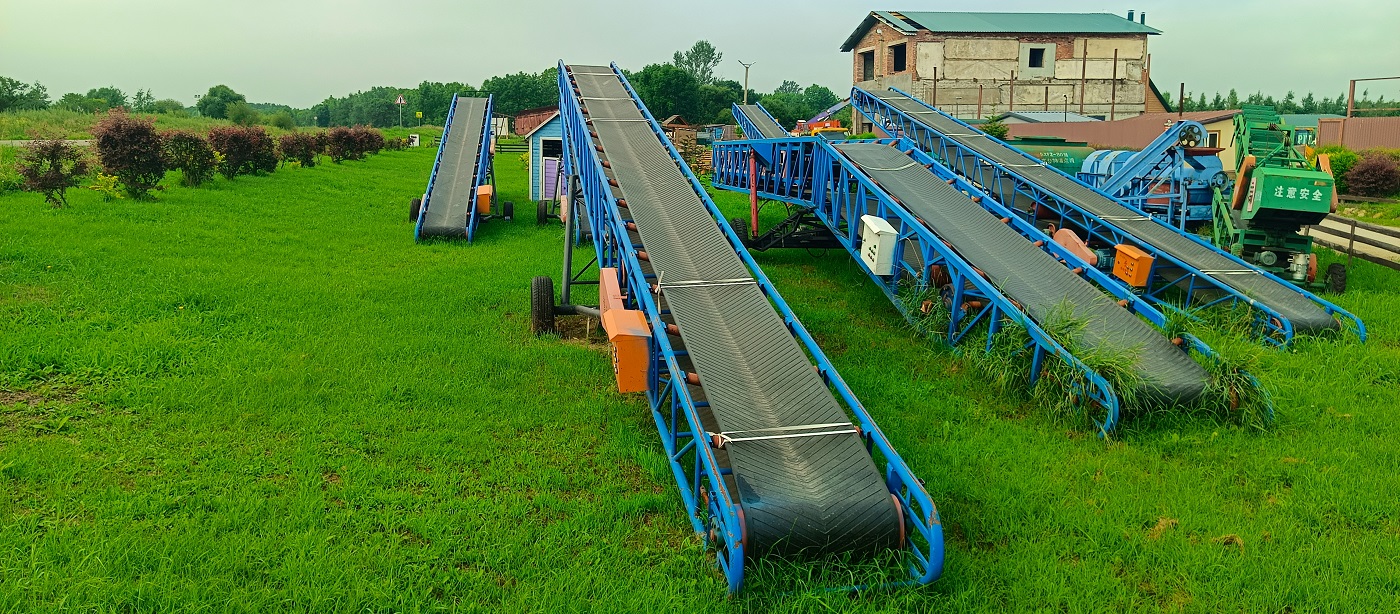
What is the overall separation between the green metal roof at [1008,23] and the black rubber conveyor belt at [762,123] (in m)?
23.3

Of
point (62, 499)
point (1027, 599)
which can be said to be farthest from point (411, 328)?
point (1027, 599)

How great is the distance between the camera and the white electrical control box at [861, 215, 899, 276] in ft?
31.7

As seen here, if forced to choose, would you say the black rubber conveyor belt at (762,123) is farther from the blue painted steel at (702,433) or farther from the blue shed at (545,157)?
the blue painted steel at (702,433)

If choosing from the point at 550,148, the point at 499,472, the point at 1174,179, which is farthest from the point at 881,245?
the point at 550,148

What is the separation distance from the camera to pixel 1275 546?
486 centimetres

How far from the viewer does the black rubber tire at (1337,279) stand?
36.3ft

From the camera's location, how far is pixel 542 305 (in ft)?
29.8

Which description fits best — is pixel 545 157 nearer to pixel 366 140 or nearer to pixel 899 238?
pixel 899 238

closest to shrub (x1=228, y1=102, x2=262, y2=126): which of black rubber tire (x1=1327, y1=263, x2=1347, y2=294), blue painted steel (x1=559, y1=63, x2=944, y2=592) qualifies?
blue painted steel (x1=559, y1=63, x2=944, y2=592)

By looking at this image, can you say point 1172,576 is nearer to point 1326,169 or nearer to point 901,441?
point 901,441

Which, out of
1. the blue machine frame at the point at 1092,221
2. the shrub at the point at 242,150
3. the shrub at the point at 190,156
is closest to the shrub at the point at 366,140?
the shrub at the point at 242,150

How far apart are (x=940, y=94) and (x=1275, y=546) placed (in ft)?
129

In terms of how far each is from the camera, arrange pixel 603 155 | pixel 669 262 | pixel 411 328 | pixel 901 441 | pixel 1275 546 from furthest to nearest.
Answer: pixel 603 155
pixel 411 328
pixel 669 262
pixel 901 441
pixel 1275 546

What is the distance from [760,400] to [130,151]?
15197mm
